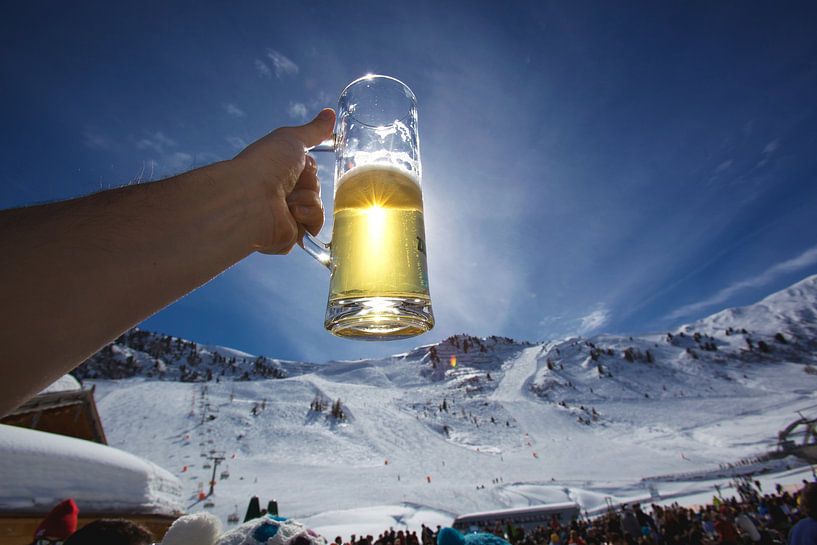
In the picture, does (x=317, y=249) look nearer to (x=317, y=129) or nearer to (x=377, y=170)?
(x=377, y=170)

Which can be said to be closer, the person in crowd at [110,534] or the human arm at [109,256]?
the human arm at [109,256]

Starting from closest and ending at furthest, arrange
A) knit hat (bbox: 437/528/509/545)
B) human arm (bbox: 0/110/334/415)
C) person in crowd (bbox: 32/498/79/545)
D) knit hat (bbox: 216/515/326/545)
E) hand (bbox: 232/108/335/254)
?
human arm (bbox: 0/110/334/415)
hand (bbox: 232/108/335/254)
knit hat (bbox: 216/515/326/545)
knit hat (bbox: 437/528/509/545)
person in crowd (bbox: 32/498/79/545)

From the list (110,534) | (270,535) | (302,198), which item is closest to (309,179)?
(302,198)

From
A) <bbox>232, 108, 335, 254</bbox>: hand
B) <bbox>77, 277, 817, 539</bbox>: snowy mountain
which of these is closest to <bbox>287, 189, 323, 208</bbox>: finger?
<bbox>232, 108, 335, 254</bbox>: hand

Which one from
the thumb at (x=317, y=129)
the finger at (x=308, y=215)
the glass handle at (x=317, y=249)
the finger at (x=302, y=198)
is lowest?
the glass handle at (x=317, y=249)

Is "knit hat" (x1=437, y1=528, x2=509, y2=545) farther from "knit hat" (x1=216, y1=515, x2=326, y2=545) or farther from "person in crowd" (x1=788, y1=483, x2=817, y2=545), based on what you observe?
"person in crowd" (x1=788, y1=483, x2=817, y2=545)

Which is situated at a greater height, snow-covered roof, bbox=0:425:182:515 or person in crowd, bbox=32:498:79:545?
snow-covered roof, bbox=0:425:182:515

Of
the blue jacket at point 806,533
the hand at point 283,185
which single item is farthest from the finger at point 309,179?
the blue jacket at point 806,533

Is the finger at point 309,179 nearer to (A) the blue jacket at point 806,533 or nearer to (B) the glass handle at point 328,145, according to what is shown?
(B) the glass handle at point 328,145
